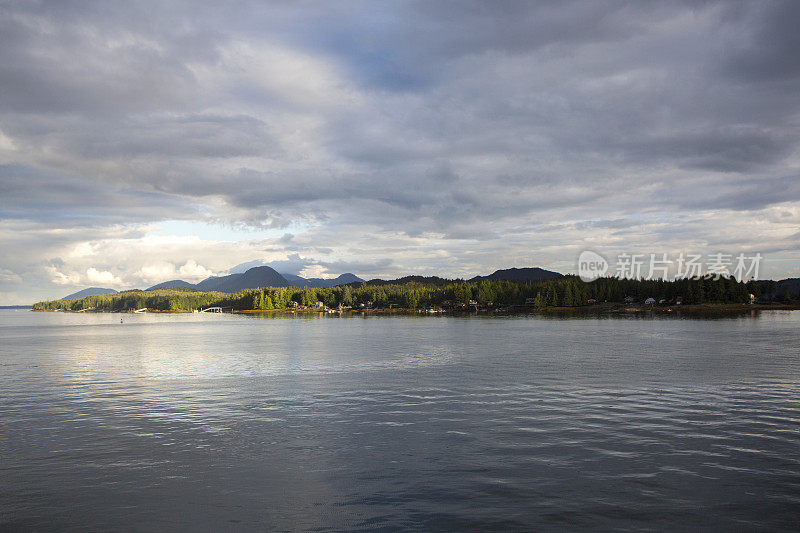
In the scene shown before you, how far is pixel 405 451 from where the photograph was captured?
22062 mm

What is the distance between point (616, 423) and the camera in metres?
26.4

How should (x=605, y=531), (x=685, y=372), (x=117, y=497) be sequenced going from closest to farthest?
(x=605, y=531) → (x=117, y=497) → (x=685, y=372)

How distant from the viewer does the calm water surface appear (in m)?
15.8

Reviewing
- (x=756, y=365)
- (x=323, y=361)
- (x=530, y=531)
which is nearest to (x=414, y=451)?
(x=530, y=531)

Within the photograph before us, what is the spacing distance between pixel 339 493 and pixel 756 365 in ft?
158

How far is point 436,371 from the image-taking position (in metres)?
48.4

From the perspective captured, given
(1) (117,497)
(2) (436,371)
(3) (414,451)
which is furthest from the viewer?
(2) (436,371)

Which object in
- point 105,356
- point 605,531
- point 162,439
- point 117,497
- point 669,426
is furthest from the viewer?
point 105,356

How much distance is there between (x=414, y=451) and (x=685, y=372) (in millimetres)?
33920

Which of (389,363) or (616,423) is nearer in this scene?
(616,423)

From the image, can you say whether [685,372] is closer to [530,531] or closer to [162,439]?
[530,531]

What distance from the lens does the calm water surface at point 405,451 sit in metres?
15.8

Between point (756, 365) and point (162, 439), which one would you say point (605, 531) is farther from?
point (756, 365)

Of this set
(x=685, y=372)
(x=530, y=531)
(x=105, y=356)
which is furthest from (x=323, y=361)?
(x=530, y=531)
